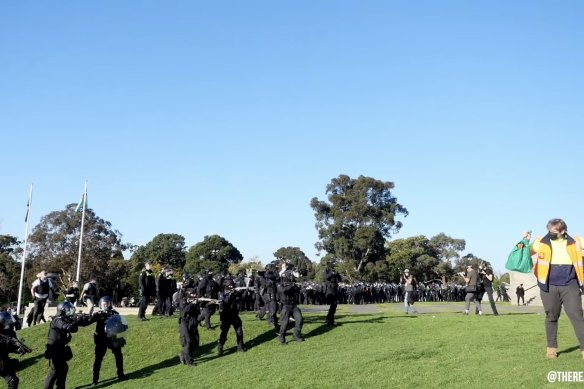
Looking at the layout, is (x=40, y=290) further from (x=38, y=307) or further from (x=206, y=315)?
(x=206, y=315)

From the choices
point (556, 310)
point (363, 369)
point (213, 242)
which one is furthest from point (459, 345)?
point (213, 242)

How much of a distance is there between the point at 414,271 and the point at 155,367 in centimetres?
7082

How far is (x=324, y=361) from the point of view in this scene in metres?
13.2

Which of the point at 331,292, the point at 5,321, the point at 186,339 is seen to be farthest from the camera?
the point at 331,292

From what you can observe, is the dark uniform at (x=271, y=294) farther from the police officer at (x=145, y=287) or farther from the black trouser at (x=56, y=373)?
the black trouser at (x=56, y=373)

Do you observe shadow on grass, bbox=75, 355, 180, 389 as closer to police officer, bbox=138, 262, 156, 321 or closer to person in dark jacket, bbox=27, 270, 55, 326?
police officer, bbox=138, 262, 156, 321

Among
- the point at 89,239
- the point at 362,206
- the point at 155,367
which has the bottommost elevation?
the point at 155,367

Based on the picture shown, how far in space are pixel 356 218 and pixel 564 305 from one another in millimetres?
67027

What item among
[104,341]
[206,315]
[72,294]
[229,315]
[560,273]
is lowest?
[104,341]

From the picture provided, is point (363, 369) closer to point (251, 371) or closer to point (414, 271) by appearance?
point (251, 371)

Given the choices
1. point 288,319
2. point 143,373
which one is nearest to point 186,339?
point 143,373

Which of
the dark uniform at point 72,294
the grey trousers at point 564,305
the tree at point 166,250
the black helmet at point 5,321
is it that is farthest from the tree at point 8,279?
the grey trousers at point 564,305

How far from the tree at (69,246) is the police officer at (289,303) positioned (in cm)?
5309

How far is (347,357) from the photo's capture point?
1338 centimetres
